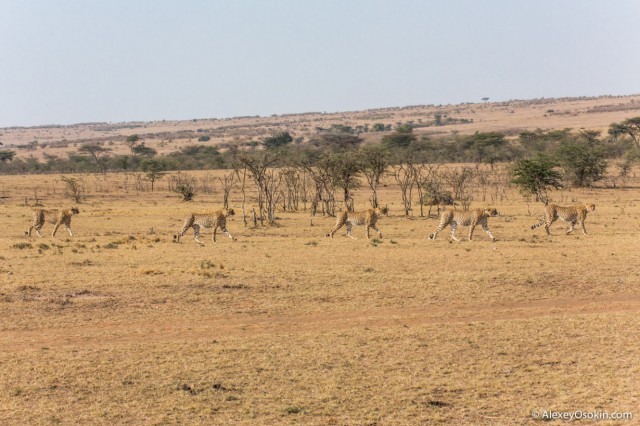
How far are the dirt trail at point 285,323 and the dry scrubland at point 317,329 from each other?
0.17ft

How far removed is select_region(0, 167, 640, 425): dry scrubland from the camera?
9.27 meters

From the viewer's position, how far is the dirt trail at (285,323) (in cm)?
1253

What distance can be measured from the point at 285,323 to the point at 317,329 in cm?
74

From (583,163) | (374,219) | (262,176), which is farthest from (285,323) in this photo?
(583,163)

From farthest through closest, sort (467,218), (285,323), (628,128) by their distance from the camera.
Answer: (628,128) < (467,218) < (285,323)

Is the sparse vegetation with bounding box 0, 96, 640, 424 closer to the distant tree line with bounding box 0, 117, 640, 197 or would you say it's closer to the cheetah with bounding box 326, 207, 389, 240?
the cheetah with bounding box 326, 207, 389, 240

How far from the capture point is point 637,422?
8.36m

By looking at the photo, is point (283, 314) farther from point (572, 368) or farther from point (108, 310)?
point (572, 368)

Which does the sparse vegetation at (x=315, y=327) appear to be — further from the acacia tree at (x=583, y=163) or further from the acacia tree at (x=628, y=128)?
the acacia tree at (x=628, y=128)

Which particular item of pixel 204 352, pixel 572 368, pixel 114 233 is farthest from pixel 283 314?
pixel 114 233

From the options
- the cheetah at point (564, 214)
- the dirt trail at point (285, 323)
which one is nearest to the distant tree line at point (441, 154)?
the cheetah at point (564, 214)

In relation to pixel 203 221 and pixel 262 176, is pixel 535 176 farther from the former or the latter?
pixel 203 221

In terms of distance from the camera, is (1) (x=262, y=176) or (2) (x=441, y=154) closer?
(1) (x=262, y=176)

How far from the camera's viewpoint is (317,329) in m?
13.2
